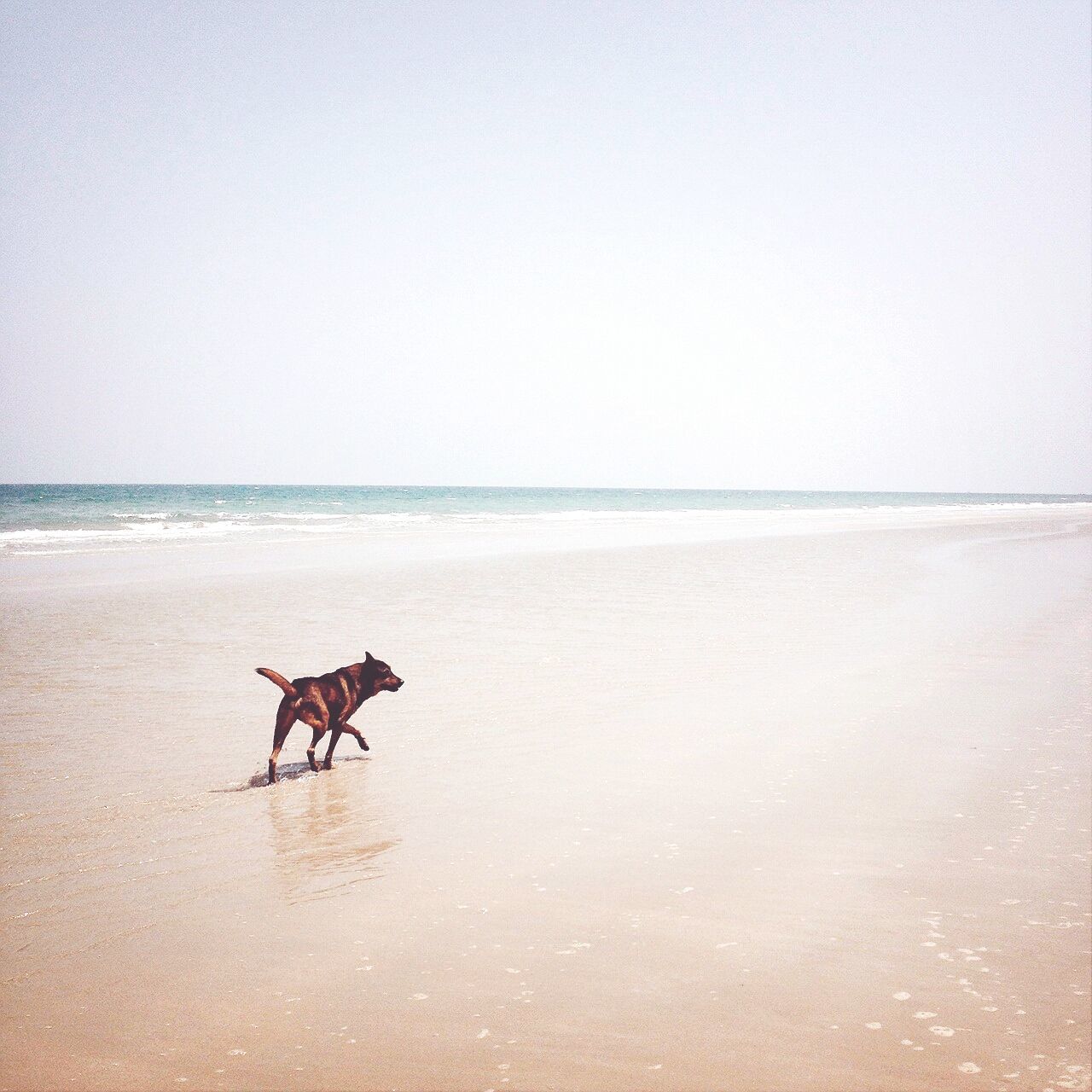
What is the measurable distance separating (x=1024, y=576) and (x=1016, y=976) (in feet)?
55.5

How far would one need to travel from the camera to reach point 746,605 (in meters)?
13.4

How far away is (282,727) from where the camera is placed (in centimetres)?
569

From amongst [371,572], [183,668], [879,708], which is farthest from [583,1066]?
[371,572]

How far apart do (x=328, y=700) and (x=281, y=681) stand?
52 cm

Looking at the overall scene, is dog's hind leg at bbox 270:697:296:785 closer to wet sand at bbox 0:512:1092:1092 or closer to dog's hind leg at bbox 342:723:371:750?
wet sand at bbox 0:512:1092:1092

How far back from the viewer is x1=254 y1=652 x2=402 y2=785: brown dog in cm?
572

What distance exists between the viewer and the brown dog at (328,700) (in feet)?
18.8

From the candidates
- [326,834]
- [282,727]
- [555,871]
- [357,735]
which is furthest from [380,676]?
[555,871]

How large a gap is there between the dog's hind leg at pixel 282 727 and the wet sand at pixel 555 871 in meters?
0.18

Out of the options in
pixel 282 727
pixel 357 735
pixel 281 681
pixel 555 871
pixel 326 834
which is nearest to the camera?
pixel 555 871

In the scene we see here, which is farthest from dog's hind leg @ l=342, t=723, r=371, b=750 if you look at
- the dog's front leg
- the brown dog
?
the dog's front leg

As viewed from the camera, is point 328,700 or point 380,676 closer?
point 328,700

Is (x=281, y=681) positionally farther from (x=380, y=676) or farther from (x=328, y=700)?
(x=380, y=676)

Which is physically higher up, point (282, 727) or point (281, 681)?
point (281, 681)
